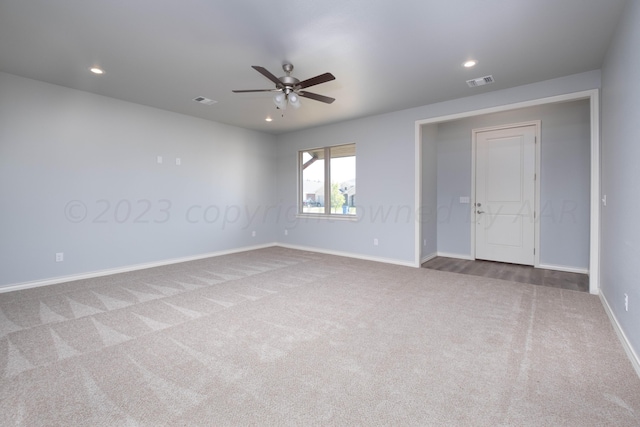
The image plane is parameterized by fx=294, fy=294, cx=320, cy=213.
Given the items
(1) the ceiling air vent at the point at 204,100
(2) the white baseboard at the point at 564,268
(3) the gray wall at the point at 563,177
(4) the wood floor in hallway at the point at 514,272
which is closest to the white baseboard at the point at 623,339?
(4) the wood floor in hallway at the point at 514,272

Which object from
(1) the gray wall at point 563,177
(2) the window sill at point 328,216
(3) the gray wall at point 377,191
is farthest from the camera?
(2) the window sill at point 328,216

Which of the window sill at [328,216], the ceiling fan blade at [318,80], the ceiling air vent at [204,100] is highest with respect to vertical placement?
the ceiling air vent at [204,100]

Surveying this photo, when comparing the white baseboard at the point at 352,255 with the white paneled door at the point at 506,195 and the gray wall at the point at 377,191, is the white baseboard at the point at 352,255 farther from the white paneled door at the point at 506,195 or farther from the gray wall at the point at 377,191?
the white paneled door at the point at 506,195

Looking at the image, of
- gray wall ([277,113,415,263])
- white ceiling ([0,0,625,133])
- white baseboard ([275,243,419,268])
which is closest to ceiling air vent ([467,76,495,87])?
white ceiling ([0,0,625,133])

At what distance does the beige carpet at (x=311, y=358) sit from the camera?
1.61 m

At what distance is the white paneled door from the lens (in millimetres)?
5020

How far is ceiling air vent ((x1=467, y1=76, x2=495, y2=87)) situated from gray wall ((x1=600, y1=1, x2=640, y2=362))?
3.57ft

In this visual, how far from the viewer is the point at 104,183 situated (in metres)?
4.48

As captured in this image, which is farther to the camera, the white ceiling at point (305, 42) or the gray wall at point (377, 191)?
the gray wall at point (377, 191)

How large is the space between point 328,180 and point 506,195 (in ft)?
11.1

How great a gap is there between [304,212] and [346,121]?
88.3 inches

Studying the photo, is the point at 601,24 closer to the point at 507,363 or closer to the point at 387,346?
the point at 507,363

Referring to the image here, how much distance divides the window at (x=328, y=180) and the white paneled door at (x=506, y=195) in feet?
7.86

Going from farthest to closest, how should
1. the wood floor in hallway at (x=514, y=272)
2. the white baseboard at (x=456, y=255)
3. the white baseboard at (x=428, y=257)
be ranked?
the white baseboard at (x=456, y=255)
the white baseboard at (x=428, y=257)
the wood floor in hallway at (x=514, y=272)
